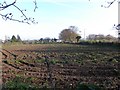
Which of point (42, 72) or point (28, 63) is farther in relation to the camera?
point (28, 63)

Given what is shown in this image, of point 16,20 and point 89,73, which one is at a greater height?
point 16,20

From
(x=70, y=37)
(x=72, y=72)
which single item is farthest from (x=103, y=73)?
(x=70, y=37)

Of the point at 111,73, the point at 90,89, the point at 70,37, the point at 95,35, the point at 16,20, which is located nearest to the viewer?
the point at 16,20

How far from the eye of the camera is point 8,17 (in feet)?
15.5

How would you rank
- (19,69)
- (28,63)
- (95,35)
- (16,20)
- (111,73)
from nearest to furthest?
(16,20), (111,73), (19,69), (28,63), (95,35)

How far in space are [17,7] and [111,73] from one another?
35.8 ft

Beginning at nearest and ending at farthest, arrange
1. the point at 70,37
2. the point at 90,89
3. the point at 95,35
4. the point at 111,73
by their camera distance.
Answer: the point at 90,89
the point at 111,73
the point at 70,37
the point at 95,35

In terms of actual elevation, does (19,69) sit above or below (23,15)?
below

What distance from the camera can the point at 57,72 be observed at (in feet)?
51.2

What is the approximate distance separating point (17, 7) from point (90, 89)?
213 centimetres

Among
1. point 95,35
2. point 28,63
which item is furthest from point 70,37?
point 28,63

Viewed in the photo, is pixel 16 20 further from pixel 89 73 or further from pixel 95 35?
pixel 95 35

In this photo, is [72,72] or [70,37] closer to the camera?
[72,72]

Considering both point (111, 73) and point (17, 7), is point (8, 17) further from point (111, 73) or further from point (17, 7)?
point (111, 73)
